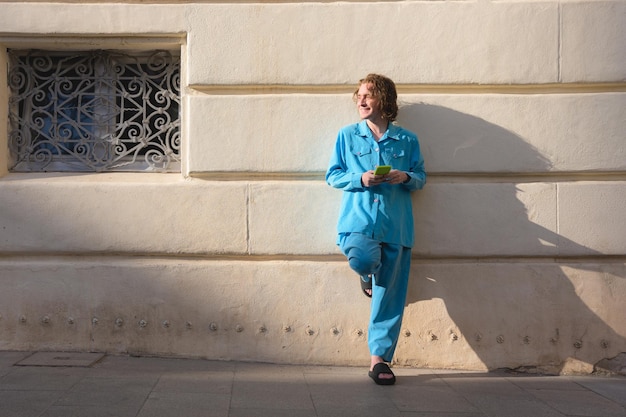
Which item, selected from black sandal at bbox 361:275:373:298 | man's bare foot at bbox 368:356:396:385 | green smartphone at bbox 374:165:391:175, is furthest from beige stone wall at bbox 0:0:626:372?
green smartphone at bbox 374:165:391:175

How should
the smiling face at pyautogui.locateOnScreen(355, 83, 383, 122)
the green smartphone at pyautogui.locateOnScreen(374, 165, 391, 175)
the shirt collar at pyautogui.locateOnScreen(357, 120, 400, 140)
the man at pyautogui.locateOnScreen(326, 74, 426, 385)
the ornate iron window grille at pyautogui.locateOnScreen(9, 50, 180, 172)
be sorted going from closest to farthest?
the green smartphone at pyautogui.locateOnScreen(374, 165, 391, 175), the man at pyautogui.locateOnScreen(326, 74, 426, 385), the smiling face at pyautogui.locateOnScreen(355, 83, 383, 122), the shirt collar at pyautogui.locateOnScreen(357, 120, 400, 140), the ornate iron window grille at pyautogui.locateOnScreen(9, 50, 180, 172)

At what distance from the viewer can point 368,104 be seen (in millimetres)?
5070

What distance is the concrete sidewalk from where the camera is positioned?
421 centimetres

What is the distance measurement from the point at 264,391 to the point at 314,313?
906 millimetres

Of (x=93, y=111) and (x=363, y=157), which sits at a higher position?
(x=93, y=111)

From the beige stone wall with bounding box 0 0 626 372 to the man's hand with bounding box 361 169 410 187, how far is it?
54 cm

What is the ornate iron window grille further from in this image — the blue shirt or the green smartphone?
the green smartphone

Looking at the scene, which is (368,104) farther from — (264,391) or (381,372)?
(264,391)

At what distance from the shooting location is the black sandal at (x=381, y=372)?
16.0 feet

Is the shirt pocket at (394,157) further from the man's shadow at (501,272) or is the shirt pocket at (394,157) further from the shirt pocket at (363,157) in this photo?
the man's shadow at (501,272)

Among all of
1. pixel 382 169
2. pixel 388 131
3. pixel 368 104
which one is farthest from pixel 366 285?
pixel 368 104

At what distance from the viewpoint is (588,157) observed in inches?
213

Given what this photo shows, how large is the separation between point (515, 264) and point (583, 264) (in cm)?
48

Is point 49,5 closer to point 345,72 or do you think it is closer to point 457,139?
point 345,72
